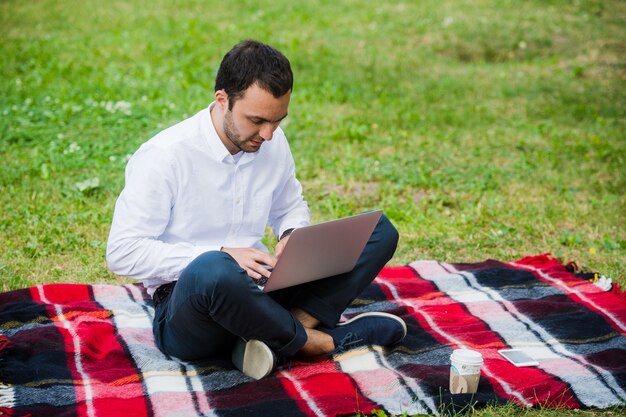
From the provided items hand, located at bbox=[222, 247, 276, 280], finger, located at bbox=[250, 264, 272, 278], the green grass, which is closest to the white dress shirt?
hand, located at bbox=[222, 247, 276, 280]

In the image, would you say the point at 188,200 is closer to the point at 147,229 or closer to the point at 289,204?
the point at 147,229

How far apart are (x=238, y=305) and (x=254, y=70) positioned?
3.04ft

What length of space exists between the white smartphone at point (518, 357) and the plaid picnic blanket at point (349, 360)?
3 centimetres

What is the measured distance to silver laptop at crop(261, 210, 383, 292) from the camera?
285 centimetres

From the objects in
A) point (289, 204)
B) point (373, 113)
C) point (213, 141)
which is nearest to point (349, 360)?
point (289, 204)

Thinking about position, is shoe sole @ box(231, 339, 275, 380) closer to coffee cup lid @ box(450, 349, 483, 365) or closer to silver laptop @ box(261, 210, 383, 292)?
silver laptop @ box(261, 210, 383, 292)

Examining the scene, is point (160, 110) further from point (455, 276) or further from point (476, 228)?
point (455, 276)

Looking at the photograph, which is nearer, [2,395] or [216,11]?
[2,395]

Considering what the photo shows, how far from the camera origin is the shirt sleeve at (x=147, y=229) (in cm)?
299

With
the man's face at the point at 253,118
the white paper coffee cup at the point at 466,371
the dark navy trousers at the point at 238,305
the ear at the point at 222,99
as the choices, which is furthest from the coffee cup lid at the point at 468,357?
the ear at the point at 222,99

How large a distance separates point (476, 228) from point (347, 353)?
6.83 ft

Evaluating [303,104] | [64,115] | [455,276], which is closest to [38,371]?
[455,276]

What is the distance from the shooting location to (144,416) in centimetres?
278

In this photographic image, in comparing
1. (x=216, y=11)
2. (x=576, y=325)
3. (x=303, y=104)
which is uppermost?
(x=216, y=11)
